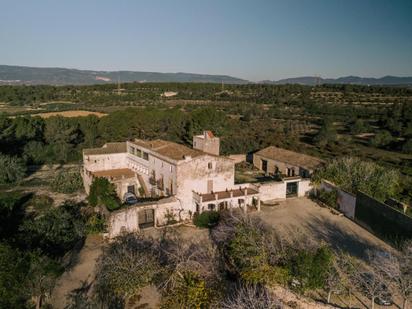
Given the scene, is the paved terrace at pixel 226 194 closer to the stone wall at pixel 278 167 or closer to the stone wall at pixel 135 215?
the stone wall at pixel 135 215

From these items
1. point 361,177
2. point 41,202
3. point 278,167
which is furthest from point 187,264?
point 278,167

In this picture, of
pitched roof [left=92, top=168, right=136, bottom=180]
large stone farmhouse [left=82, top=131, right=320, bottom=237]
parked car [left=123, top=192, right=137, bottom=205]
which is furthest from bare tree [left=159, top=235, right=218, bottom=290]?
pitched roof [left=92, top=168, right=136, bottom=180]

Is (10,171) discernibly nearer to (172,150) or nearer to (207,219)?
(172,150)

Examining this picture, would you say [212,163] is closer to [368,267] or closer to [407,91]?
[368,267]

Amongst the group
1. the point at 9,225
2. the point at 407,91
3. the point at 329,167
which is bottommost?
the point at 9,225

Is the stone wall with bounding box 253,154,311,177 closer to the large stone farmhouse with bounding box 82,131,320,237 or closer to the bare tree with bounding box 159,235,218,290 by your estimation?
the large stone farmhouse with bounding box 82,131,320,237

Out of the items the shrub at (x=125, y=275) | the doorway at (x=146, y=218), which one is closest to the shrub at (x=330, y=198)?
the doorway at (x=146, y=218)

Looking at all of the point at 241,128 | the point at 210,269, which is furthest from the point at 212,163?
the point at 241,128
